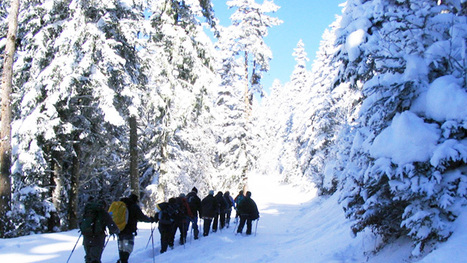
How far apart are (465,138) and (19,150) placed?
13545 mm

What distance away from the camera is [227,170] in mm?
25734

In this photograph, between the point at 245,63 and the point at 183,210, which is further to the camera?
the point at 245,63

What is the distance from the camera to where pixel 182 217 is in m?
11.4

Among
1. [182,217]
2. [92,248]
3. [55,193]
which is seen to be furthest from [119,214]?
[55,193]

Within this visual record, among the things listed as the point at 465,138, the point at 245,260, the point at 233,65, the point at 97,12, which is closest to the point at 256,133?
the point at 233,65

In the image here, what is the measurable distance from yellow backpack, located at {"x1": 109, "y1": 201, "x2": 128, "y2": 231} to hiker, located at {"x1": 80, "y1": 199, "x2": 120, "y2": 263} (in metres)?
0.61

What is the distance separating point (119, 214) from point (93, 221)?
0.84 meters

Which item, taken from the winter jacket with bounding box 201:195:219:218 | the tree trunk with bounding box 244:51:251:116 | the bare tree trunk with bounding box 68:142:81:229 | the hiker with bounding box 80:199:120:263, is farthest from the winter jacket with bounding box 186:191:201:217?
the tree trunk with bounding box 244:51:251:116

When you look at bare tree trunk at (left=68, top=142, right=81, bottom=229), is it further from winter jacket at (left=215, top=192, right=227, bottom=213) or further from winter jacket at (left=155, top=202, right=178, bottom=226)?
winter jacket at (left=215, top=192, right=227, bottom=213)

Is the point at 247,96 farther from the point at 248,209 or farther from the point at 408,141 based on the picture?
the point at 408,141

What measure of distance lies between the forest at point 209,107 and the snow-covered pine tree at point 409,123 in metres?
0.02

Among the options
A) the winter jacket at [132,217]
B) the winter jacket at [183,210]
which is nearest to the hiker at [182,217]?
the winter jacket at [183,210]

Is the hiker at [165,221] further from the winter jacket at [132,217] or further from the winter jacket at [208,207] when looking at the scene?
the winter jacket at [208,207]

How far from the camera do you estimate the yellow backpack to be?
8.09m
